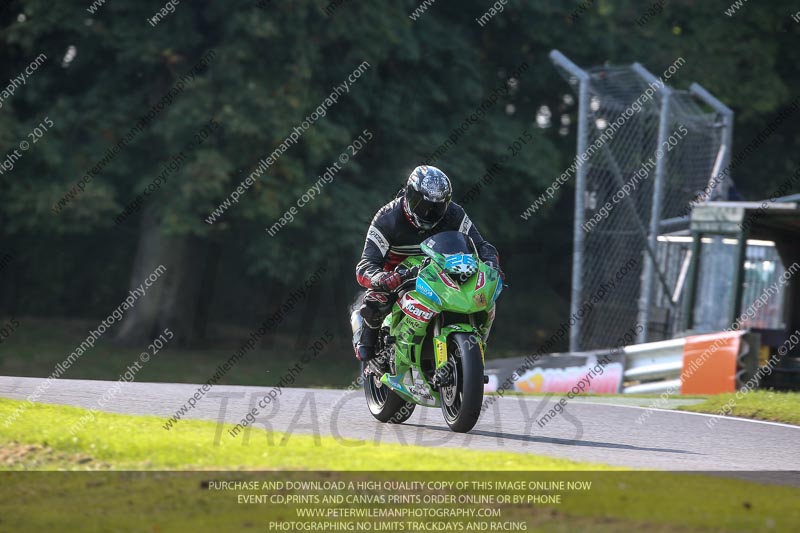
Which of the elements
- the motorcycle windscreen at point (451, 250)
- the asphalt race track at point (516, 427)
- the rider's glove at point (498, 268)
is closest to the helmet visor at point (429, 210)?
the motorcycle windscreen at point (451, 250)

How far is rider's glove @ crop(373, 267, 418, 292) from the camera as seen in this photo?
9.70 metres

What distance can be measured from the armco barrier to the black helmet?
21.4ft

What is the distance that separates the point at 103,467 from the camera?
24.8 ft

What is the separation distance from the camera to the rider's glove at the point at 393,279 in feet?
31.8

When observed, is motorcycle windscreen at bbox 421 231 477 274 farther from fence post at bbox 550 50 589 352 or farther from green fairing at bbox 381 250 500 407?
fence post at bbox 550 50 589 352

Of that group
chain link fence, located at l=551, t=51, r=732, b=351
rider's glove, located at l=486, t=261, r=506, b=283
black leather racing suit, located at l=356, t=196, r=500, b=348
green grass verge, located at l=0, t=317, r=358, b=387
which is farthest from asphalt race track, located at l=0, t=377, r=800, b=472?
green grass verge, located at l=0, t=317, r=358, b=387

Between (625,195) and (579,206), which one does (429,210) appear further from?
(625,195)

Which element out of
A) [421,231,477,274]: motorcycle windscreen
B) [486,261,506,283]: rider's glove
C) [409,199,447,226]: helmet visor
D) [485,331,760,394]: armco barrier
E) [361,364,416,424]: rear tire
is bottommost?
[485,331,760,394]: armco barrier

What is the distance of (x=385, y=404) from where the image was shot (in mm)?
10586

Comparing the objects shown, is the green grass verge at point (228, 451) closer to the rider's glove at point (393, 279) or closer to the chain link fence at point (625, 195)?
the rider's glove at point (393, 279)

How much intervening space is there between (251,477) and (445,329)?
2.77 meters

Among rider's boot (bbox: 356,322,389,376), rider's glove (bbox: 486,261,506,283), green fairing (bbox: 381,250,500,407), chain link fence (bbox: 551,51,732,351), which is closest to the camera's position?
green fairing (bbox: 381,250,500,407)

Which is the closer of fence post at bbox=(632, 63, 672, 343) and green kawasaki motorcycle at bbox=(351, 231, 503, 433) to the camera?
green kawasaki motorcycle at bbox=(351, 231, 503, 433)

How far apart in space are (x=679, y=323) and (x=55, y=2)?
1305 cm
